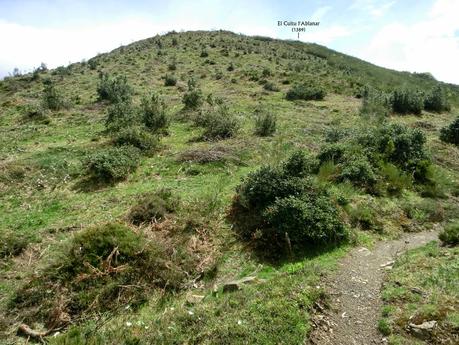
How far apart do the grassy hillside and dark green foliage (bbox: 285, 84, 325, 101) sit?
328 cm

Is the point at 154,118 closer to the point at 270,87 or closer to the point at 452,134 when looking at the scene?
the point at 270,87

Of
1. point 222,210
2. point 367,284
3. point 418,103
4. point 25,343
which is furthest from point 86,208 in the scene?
point 418,103

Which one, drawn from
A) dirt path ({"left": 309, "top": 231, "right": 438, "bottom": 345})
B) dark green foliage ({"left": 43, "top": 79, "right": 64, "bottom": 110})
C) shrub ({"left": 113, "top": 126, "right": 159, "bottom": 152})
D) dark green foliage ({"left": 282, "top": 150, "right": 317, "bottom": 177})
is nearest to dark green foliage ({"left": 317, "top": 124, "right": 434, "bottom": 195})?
dark green foliage ({"left": 282, "top": 150, "right": 317, "bottom": 177})

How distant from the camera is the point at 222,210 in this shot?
36.1 ft

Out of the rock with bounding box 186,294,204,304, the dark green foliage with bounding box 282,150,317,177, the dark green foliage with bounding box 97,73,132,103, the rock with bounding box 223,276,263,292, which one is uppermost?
the dark green foliage with bounding box 97,73,132,103

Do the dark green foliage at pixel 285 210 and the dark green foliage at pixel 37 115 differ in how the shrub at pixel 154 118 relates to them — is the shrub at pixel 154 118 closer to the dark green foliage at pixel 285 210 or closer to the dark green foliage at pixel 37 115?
the dark green foliage at pixel 37 115

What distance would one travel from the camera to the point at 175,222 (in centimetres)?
Result: 986

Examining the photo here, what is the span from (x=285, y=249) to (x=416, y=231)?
4163 mm

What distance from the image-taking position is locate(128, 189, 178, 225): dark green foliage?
32.7 feet

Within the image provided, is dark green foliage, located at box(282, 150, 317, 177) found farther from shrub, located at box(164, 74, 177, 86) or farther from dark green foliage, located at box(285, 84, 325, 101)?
shrub, located at box(164, 74, 177, 86)

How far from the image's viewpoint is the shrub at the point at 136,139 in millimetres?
15500

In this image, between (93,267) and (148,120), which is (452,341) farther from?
(148,120)

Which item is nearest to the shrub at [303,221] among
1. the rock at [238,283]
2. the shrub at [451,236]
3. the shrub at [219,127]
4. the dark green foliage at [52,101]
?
the rock at [238,283]

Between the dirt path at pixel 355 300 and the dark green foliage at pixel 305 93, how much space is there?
18450 millimetres
